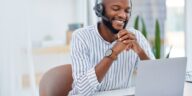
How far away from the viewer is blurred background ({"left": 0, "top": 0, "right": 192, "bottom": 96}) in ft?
7.88

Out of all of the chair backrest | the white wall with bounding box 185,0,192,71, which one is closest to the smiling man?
the chair backrest

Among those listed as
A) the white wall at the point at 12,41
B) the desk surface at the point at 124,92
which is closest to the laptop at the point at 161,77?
the desk surface at the point at 124,92

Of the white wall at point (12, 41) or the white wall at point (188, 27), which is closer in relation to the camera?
the white wall at point (12, 41)

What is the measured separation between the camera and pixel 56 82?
63.6 inches

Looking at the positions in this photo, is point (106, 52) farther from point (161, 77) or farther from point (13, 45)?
point (13, 45)

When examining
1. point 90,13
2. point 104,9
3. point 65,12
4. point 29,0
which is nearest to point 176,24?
point 90,13

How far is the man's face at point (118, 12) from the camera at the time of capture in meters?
1.46

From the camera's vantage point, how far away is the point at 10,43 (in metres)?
2.40

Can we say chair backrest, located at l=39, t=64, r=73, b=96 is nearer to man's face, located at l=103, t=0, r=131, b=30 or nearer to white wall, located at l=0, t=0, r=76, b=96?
man's face, located at l=103, t=0, r=131, b=30

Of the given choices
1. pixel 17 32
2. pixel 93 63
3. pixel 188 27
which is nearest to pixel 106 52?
pixel 93 63

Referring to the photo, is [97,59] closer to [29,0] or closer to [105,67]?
[105,67]

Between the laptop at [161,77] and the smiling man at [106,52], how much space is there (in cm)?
32

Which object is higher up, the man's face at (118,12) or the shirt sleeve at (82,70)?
the man's face at (118,12)

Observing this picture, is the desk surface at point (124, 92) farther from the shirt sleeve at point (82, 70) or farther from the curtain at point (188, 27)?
the curtain at point (188, 27)
